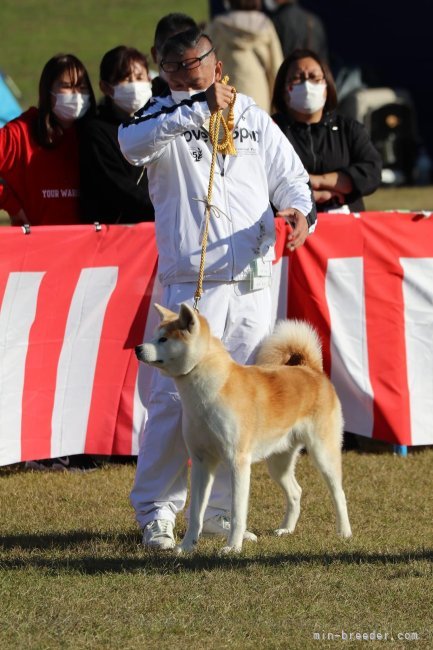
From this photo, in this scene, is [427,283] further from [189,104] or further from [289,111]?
[189,104]

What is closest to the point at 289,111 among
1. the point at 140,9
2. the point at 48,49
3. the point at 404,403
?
the point at 404,403

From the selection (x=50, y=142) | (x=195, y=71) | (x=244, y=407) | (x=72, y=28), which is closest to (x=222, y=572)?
(x=244, y=407)

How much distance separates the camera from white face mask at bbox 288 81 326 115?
22.6 ft

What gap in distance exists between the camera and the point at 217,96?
446cm

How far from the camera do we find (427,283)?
6840 mm

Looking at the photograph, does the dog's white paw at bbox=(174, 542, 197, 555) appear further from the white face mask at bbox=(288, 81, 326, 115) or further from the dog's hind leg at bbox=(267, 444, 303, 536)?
the white face mask at bbox=(288, 81, 326, 115)

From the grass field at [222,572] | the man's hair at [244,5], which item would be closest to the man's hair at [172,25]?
the grass field at [222,572]

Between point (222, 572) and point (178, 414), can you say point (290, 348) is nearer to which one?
point (178, 414)

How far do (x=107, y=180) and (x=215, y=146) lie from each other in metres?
1.84

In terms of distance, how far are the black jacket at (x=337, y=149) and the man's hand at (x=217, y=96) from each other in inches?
95.8

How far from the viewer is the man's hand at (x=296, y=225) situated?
191 inches

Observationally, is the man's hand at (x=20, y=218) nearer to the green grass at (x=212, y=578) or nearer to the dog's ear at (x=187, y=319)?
the green grass at (x=212, y=578)

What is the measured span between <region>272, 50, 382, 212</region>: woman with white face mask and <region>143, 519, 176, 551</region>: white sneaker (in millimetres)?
2597

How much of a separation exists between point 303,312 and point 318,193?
0.75 meters
